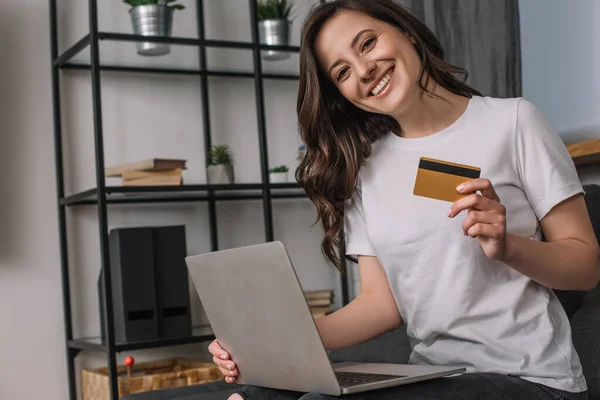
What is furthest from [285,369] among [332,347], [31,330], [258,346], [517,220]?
[31,330]

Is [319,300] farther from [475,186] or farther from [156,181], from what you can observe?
[475,186]

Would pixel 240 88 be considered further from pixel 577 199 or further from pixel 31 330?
pixel 577 199

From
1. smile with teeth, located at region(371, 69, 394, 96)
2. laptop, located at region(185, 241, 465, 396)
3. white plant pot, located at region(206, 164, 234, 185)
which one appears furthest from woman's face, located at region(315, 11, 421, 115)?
white plant pot, located at region(206, 164, 234, 185)

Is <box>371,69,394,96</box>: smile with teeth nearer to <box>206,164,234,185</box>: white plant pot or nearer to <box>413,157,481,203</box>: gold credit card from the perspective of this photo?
<box>413,157,481,203</box>: gold credit card

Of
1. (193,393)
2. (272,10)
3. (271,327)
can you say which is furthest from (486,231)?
(272,10)

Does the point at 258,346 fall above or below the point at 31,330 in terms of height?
above

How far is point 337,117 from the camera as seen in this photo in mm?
1557

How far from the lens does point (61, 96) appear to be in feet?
9.02

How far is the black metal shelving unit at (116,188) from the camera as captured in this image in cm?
245

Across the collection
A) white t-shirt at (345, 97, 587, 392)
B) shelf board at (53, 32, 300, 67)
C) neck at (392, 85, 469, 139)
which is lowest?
white t-shirt at (345, 97, 587, 392)

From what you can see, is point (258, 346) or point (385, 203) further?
point (385, 203)

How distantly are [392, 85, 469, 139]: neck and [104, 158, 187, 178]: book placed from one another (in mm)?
1256

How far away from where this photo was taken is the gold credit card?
109 centimetres

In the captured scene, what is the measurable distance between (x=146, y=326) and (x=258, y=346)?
1379mm
